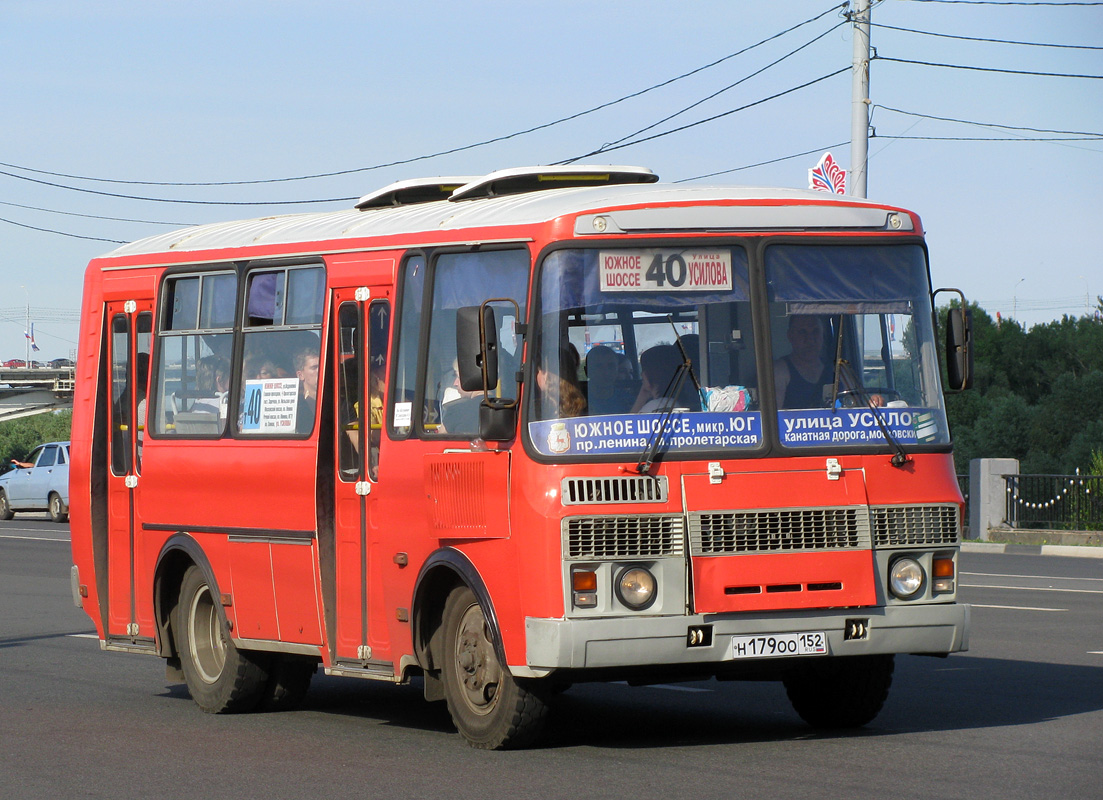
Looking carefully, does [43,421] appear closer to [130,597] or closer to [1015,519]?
[1015,519]

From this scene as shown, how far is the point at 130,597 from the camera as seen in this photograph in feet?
39.1

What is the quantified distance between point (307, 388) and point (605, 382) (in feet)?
8.10

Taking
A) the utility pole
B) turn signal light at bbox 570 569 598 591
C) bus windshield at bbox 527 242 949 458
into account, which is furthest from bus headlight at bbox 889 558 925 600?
the utility pole

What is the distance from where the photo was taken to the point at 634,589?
8297mm

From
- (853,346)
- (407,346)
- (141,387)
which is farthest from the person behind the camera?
(141,387)

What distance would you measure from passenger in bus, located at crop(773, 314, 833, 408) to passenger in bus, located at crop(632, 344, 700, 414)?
1.48ft

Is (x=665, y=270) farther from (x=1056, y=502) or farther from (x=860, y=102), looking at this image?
(x=1056, y=502)

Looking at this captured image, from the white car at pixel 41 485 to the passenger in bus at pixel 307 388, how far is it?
3053 centimetres

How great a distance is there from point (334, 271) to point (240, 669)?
2.60 meters

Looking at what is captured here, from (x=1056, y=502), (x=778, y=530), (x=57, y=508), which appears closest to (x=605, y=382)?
(x=778, y=530)

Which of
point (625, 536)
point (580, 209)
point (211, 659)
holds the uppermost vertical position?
point (580, 209)

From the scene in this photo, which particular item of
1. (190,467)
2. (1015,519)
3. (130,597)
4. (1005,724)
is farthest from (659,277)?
(1015,519)

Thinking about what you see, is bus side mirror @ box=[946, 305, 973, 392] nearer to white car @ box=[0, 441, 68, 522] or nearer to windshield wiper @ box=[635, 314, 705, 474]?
windshield wiper @ box=[635, 314, 705, 474]

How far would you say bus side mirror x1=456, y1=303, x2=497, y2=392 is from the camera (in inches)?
329
